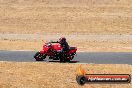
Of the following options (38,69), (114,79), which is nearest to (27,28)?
(38,69)

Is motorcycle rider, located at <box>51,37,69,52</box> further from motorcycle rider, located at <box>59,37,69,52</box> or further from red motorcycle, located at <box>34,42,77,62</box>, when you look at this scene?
red motorcycle, located at <box>34,42,77,62</box>

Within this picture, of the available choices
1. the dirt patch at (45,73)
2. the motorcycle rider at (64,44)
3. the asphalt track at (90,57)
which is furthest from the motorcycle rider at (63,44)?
the dirt patch at (45,73)

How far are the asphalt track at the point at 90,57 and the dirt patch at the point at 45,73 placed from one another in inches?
77.9

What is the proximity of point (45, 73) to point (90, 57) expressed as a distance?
24.0 feet

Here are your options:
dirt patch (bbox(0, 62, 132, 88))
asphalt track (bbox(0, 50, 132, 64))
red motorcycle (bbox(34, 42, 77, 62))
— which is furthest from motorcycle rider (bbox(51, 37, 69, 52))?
dirt patch (bbox(0, 62, 132, 88))

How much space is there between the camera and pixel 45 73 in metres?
20.9

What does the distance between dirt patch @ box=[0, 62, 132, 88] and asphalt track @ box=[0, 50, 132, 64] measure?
1.98 m

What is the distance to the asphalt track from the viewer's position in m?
26.2

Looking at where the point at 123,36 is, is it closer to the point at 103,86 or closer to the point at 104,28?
the point at 104,28

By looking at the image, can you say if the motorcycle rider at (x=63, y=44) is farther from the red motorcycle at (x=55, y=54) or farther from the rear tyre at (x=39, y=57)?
the rear tyre at (x=39, y=57)

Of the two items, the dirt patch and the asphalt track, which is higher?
the dirt patch

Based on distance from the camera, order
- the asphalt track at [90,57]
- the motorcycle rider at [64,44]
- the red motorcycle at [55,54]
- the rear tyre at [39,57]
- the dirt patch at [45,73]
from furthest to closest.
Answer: the asphalt track at [90,57] < the rear tyre at [39,57] < the red motorcycle at [55,54] < the motorcycle rider at [64,44] < the dirt patch at [45,73]

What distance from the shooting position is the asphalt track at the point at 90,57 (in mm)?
26219

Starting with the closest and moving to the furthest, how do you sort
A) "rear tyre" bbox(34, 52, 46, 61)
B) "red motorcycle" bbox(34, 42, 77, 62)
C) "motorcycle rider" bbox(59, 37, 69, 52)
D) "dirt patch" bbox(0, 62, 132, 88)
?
"dirt patch" bbox(0, 62, 132, 88), "motorcycle rider" bbox(59, 37, 69, 52), "red motorcycle" bbox(34, 42, 77, 62), "rear tyre" bbox(34, 52, 46, 61)
